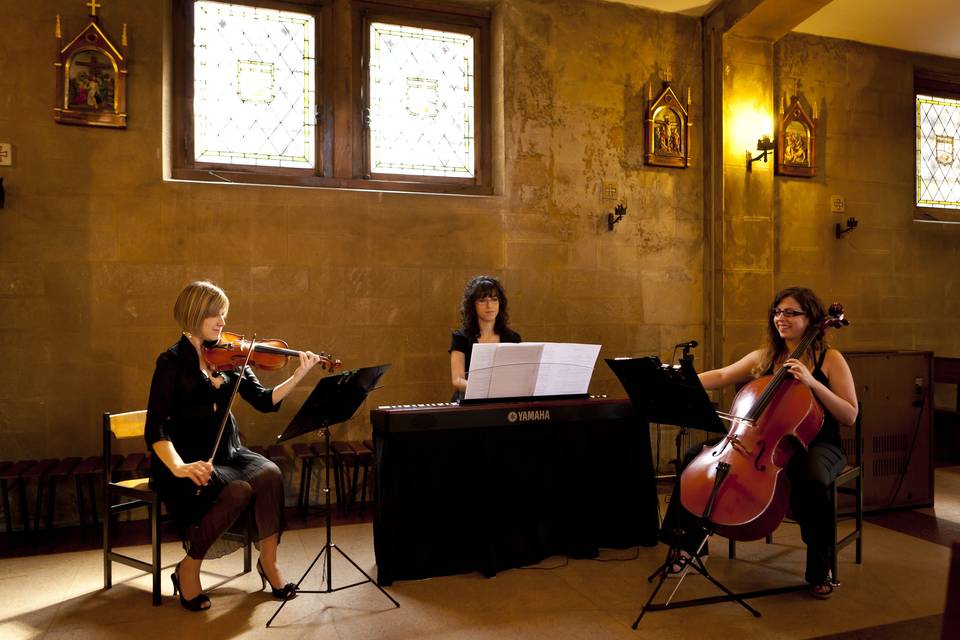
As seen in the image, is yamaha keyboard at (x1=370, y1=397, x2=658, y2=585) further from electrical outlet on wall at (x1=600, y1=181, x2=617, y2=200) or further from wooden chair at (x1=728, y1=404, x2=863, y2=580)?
electrical outlet on wall at (x1=600, y1=181, x2=617, y2=200)

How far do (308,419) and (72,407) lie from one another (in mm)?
2478

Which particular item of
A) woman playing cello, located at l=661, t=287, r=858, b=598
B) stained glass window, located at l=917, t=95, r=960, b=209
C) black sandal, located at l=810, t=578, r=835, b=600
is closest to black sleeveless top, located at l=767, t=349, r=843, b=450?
woman playing cello, located at l=661, t=287, r=858, b=598

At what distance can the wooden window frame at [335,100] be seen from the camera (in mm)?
4789

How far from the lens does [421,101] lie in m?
5.30

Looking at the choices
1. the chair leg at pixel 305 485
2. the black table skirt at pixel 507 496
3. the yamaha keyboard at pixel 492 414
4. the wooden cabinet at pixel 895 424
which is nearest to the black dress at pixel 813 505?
the black table skirt at pixel 507 496

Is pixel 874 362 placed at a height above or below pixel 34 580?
above

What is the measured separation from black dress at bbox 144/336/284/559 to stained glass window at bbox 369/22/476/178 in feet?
8.24

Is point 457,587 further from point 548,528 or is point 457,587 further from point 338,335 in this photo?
point 338,335

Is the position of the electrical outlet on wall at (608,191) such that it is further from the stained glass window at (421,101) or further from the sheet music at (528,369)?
the sheet music at (528,369)

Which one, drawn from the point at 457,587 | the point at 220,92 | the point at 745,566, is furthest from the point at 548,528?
the point at 220,92

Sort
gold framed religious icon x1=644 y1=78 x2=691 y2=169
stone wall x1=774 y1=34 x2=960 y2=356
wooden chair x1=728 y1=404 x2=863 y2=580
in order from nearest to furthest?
wooden chair x1=728 y1=404 x2=863 y2=580 → gold framed religious icon x1=644 y1=78 x2=691 y2=169 → stone wall x1=774 y1=34 x2=960 y2=356

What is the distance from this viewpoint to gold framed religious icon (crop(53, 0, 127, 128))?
14.4ft

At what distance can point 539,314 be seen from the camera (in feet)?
17.7

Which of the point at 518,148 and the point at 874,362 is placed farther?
the point at 518,148
